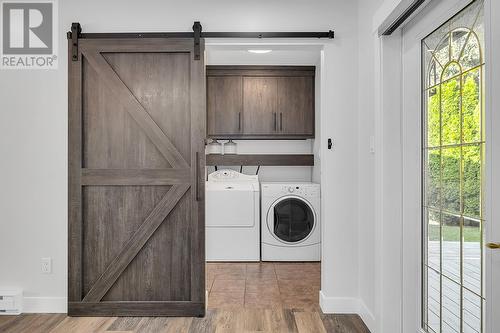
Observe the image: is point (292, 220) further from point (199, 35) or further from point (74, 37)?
point (74, 37)

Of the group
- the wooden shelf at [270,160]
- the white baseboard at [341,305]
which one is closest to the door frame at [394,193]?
the white baseboard at [341,305]

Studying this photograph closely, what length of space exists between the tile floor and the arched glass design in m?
1.28

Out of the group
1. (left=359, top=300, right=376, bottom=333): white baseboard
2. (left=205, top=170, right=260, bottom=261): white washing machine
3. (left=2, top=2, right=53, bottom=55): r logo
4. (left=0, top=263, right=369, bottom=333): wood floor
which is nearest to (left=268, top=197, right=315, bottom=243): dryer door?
(left=205, top=170, right=260, bottom=261): white washing machine

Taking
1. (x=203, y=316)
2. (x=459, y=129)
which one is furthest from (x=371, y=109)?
(x=203, y=316)

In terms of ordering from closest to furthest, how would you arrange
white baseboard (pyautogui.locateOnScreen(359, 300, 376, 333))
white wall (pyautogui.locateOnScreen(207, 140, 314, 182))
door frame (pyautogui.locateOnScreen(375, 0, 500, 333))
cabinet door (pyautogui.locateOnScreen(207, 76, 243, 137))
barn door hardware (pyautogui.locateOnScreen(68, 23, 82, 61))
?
door frame (pyautogui.locateOnScreen(375, 0, 500, 333)) < white baseboard (pyautogui.locateOnScreen(359, 300, 376, 333)) < barn door hardware (pyautogui.locateOnScreen(68, 23, 82, 61)) < cabinet door (pyautogui.locateOnScreen(207, 76, 243, 137)) < white wall (pyautogui.locateOnScreen(207, 140, 314, 182))

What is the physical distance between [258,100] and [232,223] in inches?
61.6

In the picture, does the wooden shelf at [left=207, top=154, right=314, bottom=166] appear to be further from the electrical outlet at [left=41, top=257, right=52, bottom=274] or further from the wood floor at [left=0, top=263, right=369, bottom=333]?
the electrical outlet at [left=41, top=257, right=52, bottom=274]

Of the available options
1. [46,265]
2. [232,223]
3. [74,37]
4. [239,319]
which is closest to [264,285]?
[239,319]

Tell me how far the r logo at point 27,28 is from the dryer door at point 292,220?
111 inches

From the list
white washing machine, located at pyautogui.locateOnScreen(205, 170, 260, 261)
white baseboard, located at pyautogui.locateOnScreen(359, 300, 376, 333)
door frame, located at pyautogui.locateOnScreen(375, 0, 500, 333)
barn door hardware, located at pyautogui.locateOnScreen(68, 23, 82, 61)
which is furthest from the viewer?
white washing machine, located at pyautogui.locateOnScreen(205, 170, 260, 261)

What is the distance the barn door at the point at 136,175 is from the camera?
2996 millimetres

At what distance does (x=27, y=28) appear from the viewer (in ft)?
10.0

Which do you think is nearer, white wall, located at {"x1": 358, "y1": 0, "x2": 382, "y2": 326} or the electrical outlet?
white wall, located at {"x1": 358, "y1": 0, "x2": 382, "y2": 326}

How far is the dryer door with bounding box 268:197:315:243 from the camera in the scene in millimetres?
4594
